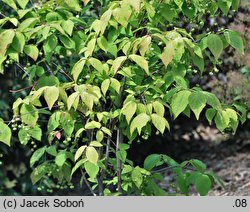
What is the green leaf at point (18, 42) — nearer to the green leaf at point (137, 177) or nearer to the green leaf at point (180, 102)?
the green leaf at point (180, 102)

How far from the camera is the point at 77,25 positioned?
360 centimetres

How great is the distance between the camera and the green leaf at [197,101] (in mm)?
2814

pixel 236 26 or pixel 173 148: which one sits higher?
pixel 236 26

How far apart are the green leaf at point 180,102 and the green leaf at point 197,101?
24 mm

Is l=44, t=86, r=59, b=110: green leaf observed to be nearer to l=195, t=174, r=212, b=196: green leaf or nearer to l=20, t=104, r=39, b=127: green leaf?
l=20, t=104, r=39, b=127: green leaf

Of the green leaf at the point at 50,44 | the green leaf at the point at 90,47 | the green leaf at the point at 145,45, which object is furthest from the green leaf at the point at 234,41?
the green leaf at the point at 50,44

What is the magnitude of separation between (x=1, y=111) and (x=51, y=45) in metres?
2.54

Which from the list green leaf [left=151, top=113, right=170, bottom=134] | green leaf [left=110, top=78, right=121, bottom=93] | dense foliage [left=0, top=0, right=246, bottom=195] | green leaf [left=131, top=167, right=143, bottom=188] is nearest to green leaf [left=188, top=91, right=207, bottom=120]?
dense foliage [left=0, top=0, right=246, bottom=195]

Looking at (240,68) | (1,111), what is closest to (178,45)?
(1,111)

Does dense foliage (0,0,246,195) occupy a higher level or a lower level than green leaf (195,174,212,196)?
higher

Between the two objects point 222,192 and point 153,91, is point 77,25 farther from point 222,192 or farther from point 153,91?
point 222,192

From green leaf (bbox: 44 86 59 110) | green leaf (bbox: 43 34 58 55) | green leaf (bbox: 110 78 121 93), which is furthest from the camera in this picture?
green leaf (bbox: 43 34 58 55)

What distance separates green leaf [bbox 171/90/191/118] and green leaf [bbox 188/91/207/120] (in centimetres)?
2

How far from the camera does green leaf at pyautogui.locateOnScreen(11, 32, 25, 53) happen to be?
9.70 ft
